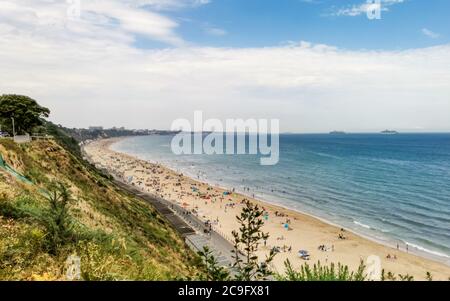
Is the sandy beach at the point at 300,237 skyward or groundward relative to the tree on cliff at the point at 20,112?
groundward

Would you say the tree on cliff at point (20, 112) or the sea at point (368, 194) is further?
the sea at point (368, 194)

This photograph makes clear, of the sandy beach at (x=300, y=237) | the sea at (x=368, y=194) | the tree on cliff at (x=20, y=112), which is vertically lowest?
the sandy beach at (x=300, y=237)

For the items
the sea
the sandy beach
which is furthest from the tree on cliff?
the sea

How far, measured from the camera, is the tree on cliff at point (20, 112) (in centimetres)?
3878

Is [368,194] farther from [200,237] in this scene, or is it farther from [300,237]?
[200,237]

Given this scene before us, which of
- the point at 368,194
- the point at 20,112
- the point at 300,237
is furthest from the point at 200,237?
the point at 368,194

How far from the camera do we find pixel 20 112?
39.1 metres

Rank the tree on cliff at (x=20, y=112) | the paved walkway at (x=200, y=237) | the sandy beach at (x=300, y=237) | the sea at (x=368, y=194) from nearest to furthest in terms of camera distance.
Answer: the paved walkway at (x=200, y=237) < the sandy beach at (x=300, y=237) < the tree on cliff at (x=20, y=112) < the sea at (x=368, y=194)

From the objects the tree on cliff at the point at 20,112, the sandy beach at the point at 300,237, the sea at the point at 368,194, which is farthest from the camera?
the sea at the point at 368,194

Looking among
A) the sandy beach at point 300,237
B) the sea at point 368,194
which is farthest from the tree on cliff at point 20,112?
the sea at point 368,194

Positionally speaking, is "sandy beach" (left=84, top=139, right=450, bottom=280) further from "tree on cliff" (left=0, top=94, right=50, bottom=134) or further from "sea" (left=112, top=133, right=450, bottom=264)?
"tree on cliff" (left=0, top=94, right=50, bottom=134)

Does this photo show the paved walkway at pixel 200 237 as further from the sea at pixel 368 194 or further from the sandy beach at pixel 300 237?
the sea at pixel 368 194
